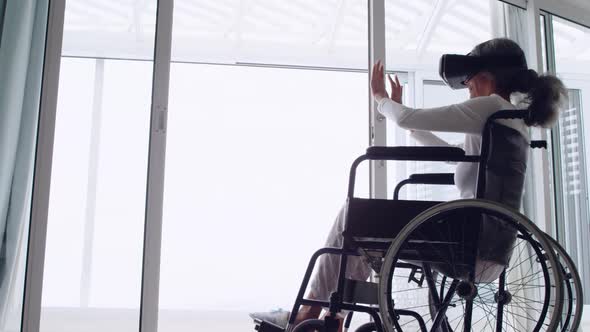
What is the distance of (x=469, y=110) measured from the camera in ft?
4.52

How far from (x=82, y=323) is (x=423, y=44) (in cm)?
332

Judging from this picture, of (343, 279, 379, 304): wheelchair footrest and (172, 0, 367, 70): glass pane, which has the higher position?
(172, 0, 367, 70): glass pane

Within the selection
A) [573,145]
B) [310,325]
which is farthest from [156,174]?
[573,145]

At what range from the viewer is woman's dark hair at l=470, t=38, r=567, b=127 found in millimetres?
1361

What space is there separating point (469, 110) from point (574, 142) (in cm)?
219

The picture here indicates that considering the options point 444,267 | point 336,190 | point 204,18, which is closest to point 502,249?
point 444,267

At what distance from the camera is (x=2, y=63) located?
1.93 meters

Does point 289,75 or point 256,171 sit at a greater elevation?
point 289,75

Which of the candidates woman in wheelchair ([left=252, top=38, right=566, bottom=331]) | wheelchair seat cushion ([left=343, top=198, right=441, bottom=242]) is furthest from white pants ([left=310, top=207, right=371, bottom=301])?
wheelchair seat cushion ([left=343, top=198, right=441, bottom=242])

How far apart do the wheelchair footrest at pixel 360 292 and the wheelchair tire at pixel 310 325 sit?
93 millimetres

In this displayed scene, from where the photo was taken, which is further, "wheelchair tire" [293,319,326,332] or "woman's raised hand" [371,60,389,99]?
"woman's raised hand" [371,60,389,99]

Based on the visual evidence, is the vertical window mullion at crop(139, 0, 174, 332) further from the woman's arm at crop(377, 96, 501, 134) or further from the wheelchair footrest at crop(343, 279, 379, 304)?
the woman's arm at crop(377, 96, 501, 134)

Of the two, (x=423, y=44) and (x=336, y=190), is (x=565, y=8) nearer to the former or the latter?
(x=423, y=44)

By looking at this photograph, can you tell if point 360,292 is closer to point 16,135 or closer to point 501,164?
point 501,164
